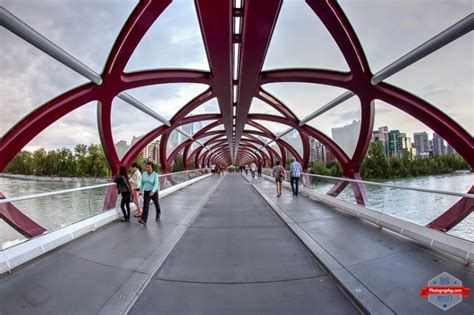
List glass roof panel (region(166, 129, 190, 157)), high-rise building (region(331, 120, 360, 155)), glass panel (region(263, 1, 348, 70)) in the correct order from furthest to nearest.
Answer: glass roof panel (region(166, 129, 190, 157))
high-rise building (region(331, 120, 360, 155))
glass panel (region(263, 1, 348, 70))

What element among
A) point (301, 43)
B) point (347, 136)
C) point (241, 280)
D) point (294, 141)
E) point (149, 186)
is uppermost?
point (301, 43)

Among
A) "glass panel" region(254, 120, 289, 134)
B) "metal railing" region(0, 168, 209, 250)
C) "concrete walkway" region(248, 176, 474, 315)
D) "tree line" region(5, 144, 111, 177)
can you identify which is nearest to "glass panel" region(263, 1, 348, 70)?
"concrete walkway" region(248, 176, 474, 315)

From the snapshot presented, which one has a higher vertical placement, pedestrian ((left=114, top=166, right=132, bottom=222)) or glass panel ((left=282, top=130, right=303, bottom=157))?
glass panel ((left=282, top=130, right=303, bottom=157))

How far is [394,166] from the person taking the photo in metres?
21.5

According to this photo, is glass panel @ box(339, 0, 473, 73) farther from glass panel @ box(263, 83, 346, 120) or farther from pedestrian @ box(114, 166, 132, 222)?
pedestrian @ box(114, 166, 132, 222)

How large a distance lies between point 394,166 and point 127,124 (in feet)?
77.4

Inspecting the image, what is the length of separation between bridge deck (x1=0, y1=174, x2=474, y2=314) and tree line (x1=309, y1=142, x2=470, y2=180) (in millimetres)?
12871

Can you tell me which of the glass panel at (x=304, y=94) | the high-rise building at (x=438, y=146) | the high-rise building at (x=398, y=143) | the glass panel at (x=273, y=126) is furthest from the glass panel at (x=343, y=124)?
the glass panel at (x=273, y=126)

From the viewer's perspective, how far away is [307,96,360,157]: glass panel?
591 inches

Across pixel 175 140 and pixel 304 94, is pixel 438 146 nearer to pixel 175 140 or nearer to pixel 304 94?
pixel 304 94

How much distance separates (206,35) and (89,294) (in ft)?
24.3

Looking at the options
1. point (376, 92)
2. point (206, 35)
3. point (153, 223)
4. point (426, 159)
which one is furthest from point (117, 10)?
point (426, 159)

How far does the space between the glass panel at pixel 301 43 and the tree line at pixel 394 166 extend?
9.20 metres

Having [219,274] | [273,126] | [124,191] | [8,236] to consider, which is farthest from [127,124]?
[219,274]
